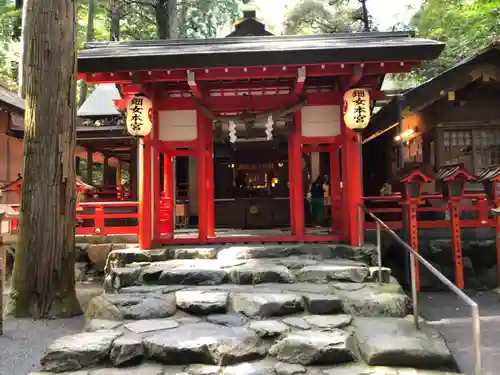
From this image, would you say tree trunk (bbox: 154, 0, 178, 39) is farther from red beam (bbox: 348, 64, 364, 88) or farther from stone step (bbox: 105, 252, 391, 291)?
stone step (bbox: 105, 252, 391, 291)

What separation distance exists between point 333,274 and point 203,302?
7.14 ft

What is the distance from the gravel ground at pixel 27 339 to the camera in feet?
15.1

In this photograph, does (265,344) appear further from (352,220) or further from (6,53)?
(6,53)

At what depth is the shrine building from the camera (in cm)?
705

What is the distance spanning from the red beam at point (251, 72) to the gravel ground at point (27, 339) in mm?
4283

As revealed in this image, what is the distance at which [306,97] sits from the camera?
316 inches

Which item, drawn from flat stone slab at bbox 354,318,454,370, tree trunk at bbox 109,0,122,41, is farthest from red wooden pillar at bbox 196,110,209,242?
tree trunk at bbox 109,0,122,41

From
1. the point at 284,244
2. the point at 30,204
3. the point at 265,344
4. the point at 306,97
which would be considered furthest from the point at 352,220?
the point at 30,204

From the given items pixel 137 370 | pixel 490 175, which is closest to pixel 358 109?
pixel 490 175

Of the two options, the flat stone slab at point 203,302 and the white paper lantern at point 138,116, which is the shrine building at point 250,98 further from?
the flat stone slab at point 203,302

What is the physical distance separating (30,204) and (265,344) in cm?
433

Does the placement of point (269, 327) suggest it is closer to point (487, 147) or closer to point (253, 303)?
point (253, 303)

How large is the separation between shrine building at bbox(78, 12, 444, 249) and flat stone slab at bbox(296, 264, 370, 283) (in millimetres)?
1544

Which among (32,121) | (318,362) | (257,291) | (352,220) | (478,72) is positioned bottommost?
(318,362)
